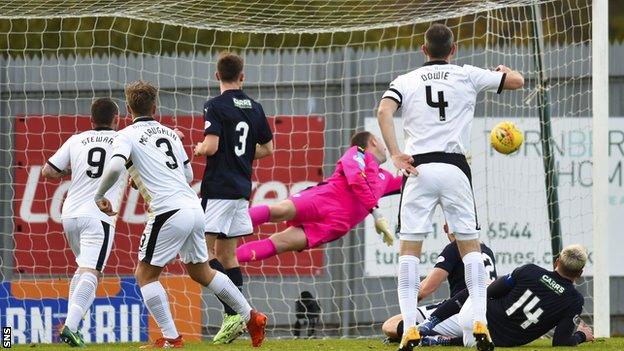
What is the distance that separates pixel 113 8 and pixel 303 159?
2592 millimetres

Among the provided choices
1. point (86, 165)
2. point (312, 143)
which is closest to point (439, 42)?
point (86, 165)

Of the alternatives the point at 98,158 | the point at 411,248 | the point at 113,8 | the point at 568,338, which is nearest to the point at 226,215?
the point at 98,158

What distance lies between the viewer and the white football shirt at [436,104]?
26.1 ft

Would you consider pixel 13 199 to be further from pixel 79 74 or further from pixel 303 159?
pixel 303 159

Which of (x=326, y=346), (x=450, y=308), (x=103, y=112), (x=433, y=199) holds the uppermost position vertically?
(x=103, y=112)

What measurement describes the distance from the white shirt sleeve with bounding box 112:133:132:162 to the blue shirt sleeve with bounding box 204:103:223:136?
1147 mm

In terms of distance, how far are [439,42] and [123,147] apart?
81.8 inches

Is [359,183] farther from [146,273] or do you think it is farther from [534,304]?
[146,273]

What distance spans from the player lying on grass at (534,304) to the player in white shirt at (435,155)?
0.92m

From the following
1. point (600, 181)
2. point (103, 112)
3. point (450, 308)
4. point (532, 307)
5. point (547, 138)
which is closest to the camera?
point (532, 307)

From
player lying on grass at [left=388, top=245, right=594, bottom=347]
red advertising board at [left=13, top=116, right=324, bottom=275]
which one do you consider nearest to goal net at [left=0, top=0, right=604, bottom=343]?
red advertising board at [left=13, top=116, right=324, bottom=275]

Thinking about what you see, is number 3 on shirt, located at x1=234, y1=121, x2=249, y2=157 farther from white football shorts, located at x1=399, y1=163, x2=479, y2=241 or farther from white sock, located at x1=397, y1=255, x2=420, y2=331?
white sock, located at x1=397, y1=255, x2=420, y2=331

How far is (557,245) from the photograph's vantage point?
40.4 feet

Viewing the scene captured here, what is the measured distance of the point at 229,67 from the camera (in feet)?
31.1
